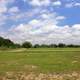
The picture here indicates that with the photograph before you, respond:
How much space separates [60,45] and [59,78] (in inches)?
5756

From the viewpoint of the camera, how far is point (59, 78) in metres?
22.9

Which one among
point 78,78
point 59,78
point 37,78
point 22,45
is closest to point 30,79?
point 37,78

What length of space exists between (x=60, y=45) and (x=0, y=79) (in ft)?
481

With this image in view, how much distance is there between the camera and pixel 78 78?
22812 mm

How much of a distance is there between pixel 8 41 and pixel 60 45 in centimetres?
3469

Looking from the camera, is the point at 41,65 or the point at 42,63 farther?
the point at 42,63

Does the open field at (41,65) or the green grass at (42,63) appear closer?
the open field at (41,65)

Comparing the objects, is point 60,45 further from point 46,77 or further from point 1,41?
point 46,77

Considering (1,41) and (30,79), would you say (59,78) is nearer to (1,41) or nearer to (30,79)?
(30,79)

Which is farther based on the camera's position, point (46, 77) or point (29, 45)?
point (29, 45)

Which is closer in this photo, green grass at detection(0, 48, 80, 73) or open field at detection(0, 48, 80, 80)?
open field at detection(0, 48, 80, 80)

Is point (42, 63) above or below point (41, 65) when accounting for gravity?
above

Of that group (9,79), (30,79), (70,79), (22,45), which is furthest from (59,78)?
(22,45)

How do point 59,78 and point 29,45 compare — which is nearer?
point 59,78
